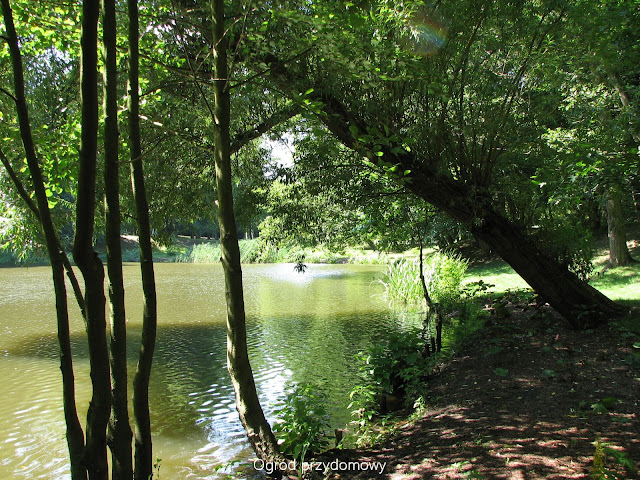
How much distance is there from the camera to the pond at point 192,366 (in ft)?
14.0

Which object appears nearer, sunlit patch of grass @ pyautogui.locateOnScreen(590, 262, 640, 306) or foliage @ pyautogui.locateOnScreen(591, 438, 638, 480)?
foliage @ pyautogui.locateOnScreen(591, 438, 638, 480)

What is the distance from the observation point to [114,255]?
231 cm

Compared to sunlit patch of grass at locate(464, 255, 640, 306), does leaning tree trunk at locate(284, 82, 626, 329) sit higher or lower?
higher

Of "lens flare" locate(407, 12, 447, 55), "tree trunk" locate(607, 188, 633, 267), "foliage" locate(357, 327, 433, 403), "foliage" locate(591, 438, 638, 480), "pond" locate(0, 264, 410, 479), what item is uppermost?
"lens flare" locate(407, 12, 447, 55)

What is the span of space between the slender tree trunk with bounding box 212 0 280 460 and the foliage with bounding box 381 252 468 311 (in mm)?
7747

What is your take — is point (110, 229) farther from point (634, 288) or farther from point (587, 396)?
point (634, 288)

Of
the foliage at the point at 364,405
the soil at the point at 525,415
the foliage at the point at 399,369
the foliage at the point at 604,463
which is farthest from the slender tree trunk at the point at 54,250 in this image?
the foliage at the point at 399,369

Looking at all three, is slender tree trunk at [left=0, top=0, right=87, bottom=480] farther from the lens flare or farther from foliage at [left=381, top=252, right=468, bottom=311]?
foliage at [left=381, top=252, right=468, bottom=311]

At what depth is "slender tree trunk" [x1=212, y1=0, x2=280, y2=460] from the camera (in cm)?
301

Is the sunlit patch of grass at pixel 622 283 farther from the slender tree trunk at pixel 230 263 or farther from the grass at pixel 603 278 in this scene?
the slender tree trunk at pixel 230 263

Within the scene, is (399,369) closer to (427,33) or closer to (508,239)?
(508,239)

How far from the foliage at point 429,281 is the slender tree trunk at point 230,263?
25.4 feet

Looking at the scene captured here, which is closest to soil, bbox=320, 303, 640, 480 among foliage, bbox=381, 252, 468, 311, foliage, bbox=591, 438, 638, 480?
foliage, bbox=591, 438, 638, 480

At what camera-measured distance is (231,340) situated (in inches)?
123
